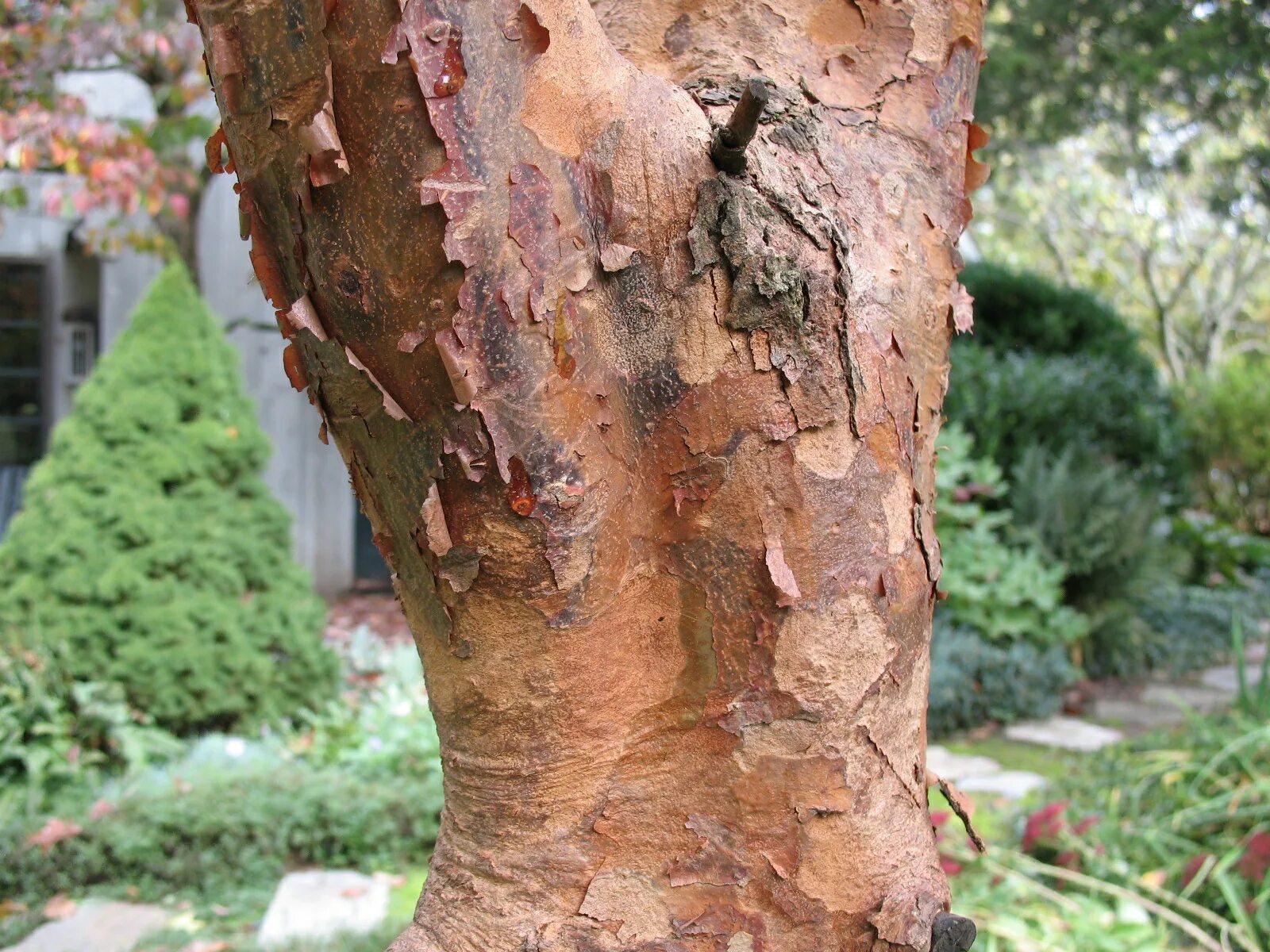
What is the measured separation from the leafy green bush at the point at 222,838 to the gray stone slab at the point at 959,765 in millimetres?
2104

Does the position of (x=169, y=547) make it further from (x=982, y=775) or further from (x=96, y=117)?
(x=982, y=775)

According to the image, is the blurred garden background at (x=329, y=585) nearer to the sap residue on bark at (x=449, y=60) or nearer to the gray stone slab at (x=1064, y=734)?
the gray stone slab at (x=1064, y=734)

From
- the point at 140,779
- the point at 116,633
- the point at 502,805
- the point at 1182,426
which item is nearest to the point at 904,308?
the point at 502,805

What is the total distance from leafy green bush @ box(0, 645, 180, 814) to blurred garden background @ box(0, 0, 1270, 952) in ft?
0.06

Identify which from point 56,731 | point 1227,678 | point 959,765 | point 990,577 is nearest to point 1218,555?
point 1227,678

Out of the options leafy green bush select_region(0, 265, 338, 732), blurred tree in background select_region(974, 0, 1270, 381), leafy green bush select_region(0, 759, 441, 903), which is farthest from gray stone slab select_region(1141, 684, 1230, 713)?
leafy green bush select_region(0, 265, 338, 732)

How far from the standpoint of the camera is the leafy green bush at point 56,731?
12.5 ft

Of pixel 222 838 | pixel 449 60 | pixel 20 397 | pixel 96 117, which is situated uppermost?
pixel 96 117

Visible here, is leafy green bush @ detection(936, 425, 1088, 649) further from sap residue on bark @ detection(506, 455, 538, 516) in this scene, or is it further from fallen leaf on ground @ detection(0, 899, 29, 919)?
sap residue on bark @ detection(506, 455, 538, 516)

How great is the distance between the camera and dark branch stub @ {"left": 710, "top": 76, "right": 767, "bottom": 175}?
2.70 feet

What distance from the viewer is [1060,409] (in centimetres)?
665

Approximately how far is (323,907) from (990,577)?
148 inches

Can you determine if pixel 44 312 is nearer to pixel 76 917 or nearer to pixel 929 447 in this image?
pixel 76 917

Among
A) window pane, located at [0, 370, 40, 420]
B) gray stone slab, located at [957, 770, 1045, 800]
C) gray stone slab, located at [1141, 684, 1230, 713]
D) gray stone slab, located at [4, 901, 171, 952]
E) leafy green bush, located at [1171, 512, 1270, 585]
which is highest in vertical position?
window pane, located at [0, 370, 40, 420]
